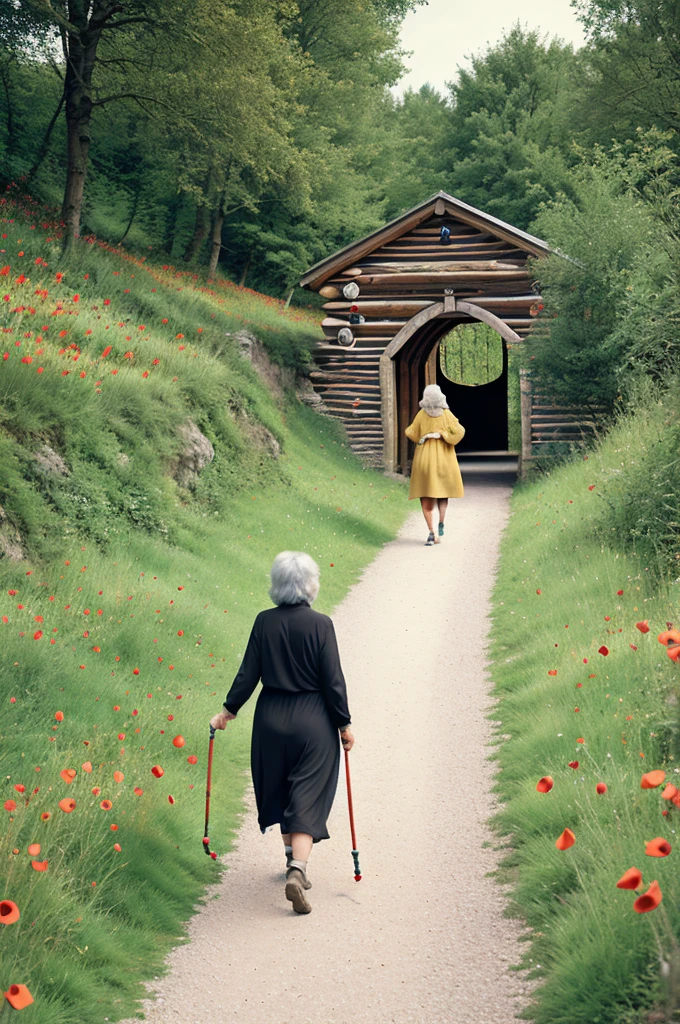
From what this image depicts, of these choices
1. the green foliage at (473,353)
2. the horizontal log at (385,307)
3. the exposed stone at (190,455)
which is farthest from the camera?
the green foliage at (473,353)

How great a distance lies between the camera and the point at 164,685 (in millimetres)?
7680

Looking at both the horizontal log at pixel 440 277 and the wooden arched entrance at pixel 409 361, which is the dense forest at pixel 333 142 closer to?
the horizontal log at pixel 440 277

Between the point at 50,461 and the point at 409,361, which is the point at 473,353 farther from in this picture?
the point at 50,461

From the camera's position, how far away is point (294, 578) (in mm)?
5562

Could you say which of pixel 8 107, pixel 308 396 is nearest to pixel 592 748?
pixel 308 396

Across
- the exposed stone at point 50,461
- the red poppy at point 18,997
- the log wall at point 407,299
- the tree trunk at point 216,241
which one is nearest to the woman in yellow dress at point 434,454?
the log wall at point 407,299

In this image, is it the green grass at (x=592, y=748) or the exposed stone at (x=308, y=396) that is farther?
the exposed stone at (x=308, y=396)

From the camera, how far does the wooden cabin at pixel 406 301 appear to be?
20.0 metres

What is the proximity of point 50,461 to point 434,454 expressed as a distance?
712cm

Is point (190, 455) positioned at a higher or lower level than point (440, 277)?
lower

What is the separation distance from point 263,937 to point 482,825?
A: 5.88 ft

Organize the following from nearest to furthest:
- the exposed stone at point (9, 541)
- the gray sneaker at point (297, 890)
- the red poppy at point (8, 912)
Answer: the red poppy at point (8, 912)
the gray sneaker at point (297, 890)
the exposed stone at point (9, 541)

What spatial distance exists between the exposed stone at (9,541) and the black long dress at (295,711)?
10.4 feet

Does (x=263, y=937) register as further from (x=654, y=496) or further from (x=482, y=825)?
(x=654, y=496)
